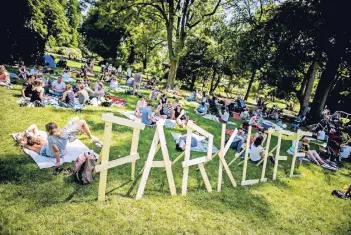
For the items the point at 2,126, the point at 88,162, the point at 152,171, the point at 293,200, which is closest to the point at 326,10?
the point at 293,200

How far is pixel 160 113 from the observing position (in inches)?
504

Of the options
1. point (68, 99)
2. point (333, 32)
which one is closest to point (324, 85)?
point (333, 32)

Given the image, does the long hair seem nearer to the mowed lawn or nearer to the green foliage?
the mowed lawn

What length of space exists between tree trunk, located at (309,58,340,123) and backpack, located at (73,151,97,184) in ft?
66.6

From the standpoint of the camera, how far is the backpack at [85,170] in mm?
5406

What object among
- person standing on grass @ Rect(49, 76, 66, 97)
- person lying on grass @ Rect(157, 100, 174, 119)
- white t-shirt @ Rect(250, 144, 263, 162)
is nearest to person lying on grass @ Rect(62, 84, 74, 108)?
person standing on grass @ Rect(49, 76, 66, 97)

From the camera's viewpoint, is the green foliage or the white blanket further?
the green foliage

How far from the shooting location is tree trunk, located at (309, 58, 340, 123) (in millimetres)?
19047

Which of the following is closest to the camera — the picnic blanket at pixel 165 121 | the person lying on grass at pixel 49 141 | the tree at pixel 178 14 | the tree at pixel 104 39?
the person lying on grass at pixel 49 141

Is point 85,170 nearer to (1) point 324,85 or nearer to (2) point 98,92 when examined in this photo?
(2) point 98,92

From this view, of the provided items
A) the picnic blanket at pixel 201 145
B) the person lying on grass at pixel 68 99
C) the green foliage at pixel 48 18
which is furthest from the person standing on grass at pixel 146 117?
the green foliage at pixel 48 18

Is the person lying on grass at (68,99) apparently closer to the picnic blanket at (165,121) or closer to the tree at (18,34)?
the picnic blanket at (165,121)

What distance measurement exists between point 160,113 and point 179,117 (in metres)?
1.34

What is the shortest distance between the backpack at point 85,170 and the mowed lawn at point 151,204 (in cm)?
17
